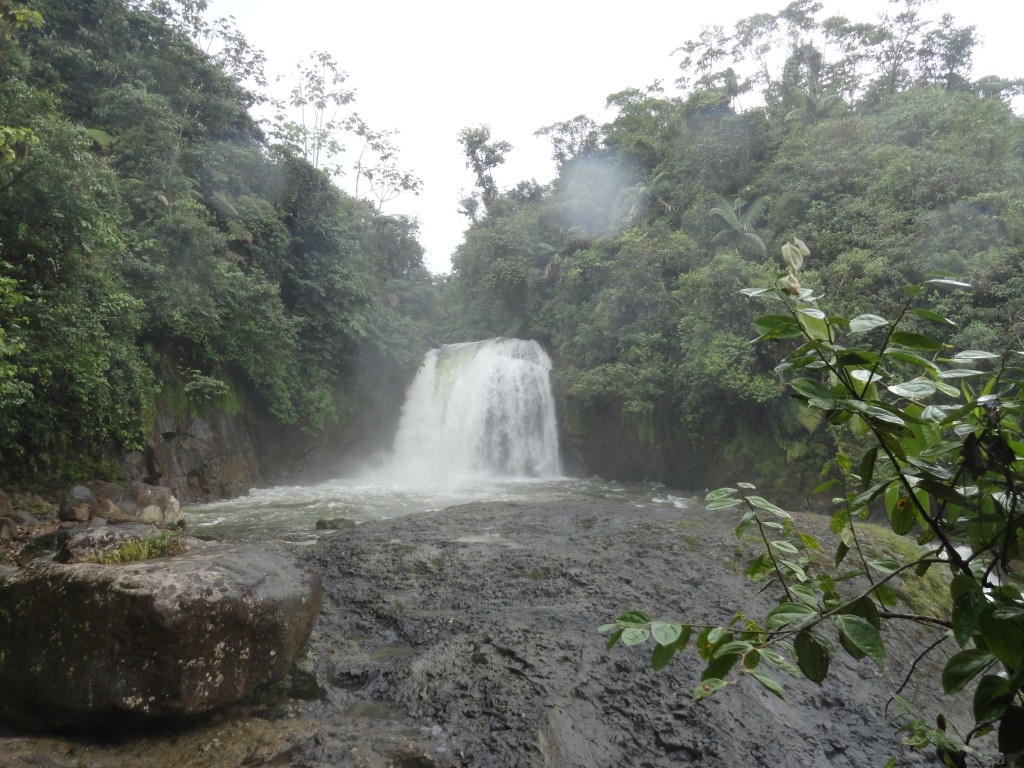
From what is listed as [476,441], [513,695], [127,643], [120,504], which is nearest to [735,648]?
[513,695]

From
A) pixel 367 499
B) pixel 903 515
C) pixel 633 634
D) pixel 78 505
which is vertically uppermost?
pixel 903 515

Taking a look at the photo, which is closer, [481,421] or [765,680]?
[765,680]

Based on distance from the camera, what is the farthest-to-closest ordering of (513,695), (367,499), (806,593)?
1. (367,499)
2. (513,695)
3. (806,593)

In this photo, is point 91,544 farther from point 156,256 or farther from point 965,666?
point 156,256

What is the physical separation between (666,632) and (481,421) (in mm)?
16684

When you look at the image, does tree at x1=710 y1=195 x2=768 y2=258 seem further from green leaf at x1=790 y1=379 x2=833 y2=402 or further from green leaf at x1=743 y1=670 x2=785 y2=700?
green leaf at x1=743 y1=670 x2=785 y2=700

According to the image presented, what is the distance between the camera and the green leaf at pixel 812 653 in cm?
95

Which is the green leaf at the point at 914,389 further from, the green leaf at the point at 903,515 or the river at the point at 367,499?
the river at the point at 367,499

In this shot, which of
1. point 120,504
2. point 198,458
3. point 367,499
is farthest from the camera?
point 367,499

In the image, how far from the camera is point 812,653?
97 cm

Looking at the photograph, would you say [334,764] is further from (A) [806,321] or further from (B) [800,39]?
(B) [800,39]

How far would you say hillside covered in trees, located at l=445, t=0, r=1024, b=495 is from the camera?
473 inches

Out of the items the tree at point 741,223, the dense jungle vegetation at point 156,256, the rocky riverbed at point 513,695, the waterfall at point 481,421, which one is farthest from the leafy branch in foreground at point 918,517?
the tree at point 741,223

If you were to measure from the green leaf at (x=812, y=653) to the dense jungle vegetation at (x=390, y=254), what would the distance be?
319 inches
